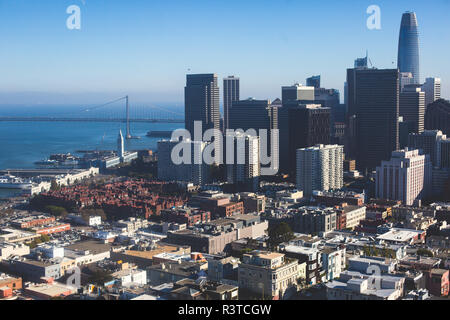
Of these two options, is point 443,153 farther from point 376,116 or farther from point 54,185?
point 54,185

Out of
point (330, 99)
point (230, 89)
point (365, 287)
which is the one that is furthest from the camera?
point (230, 89)

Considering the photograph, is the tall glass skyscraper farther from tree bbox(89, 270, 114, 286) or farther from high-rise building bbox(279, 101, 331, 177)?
tree bbox(89, 270, 114, 286)

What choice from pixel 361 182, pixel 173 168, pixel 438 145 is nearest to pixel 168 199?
pixel 173 168

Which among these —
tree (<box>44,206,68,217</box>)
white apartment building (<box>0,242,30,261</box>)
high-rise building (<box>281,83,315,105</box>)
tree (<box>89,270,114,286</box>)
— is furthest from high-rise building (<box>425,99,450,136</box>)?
tree (<box>89,270,114,286</box>)

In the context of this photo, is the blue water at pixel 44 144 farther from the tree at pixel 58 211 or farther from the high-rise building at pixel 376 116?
the high-rise building at pixel 376 116

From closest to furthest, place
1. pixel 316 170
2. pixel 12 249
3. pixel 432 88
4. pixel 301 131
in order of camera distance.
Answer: pixel 12 249 → pixel 316 170 → pixel 301 131 → pixel 432 88

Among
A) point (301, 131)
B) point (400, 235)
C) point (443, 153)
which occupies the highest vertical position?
point (301, 131)

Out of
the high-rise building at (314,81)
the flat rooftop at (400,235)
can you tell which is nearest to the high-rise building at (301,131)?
the flat rooftop at (400,235)

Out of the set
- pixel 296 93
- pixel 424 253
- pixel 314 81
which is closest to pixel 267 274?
pixel 424 253
